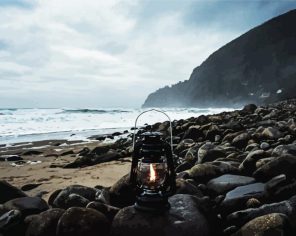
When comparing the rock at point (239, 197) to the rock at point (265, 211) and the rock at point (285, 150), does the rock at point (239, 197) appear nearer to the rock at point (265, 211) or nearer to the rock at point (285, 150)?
the rock at point (265, 211)

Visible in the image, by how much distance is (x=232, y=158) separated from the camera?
17.6 ft

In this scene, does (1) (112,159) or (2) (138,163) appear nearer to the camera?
(2) (138,163)

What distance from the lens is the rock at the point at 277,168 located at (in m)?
3.97

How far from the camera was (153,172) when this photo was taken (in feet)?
10.3

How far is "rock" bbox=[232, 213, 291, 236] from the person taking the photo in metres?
2.84

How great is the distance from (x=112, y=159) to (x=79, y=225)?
589 centimetres

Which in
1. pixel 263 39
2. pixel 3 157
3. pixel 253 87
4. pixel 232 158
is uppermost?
pixel 263 39

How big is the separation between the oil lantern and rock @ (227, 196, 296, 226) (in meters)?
0.70

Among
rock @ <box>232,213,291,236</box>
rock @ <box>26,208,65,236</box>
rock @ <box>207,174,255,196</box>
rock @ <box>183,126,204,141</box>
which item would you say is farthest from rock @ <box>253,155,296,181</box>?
rock @ <box>183,126,204,141</box>

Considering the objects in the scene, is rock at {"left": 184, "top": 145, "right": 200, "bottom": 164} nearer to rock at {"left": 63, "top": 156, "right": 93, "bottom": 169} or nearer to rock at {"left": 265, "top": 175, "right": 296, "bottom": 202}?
rock at {"left": 63, "top": 156, "right": 93, "bottom": 169}

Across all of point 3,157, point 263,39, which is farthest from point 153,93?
point 3,157

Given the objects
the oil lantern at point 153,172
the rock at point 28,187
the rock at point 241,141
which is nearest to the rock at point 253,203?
the oil lantern at point 153,172

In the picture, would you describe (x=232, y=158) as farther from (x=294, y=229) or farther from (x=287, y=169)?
(x=294, y=229)

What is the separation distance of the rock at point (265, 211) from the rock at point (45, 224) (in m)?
1.70
